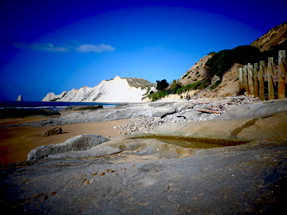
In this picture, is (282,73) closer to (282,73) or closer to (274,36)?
(282,73)

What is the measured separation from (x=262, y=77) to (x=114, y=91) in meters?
63.8

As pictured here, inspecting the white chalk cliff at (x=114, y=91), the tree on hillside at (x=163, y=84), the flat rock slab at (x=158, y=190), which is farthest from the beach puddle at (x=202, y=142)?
the white chalk cliff at (x=114, y=91)

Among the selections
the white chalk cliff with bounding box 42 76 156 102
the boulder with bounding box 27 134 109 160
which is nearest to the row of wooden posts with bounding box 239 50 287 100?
the boulder with bounding box 27 134 109 160

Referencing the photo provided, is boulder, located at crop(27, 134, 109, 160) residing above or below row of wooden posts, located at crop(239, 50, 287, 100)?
below

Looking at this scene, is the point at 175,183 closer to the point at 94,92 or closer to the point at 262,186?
the point at 262,186

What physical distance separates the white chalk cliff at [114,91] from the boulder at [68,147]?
46772 mm

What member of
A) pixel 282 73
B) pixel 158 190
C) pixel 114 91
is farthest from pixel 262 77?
pixel 114 91

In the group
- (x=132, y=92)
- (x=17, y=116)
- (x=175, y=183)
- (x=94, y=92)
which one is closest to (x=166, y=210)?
(x=175, y=183)

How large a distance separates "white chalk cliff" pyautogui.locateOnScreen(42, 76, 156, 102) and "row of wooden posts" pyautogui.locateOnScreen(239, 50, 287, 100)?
133ft

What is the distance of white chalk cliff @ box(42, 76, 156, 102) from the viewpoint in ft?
190

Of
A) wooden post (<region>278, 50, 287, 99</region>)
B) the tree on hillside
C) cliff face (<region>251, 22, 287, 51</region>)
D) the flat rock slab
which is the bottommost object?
the flat rock slab

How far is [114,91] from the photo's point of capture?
223 ft

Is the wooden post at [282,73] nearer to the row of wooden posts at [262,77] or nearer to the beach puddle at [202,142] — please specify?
the row of wooden posts at [262,77]

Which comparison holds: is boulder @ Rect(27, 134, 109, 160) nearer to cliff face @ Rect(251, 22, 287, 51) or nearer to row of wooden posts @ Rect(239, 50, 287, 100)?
row of wooden posts @ Rect(239, 50, 287, 100)
